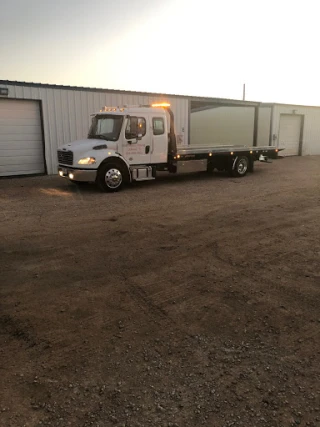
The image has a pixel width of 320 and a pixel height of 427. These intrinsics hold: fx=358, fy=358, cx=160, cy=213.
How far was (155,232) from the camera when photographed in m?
Answer: 6.95

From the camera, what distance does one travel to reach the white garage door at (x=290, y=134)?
85.4 feet

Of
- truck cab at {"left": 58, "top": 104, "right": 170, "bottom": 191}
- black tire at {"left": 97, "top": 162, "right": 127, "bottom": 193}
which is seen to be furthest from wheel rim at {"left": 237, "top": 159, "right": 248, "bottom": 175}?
black tire at {"left": 97, "top": 162, "right": 127, "bottom": 193}

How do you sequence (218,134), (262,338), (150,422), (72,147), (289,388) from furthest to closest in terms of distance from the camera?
1. (218,134)
2. (72,147)
3. (262,338)
4. (289,388)
5. (150,422)

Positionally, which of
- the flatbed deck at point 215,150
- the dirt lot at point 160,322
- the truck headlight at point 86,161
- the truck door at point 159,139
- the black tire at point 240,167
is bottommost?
the dirt lot at point 160,322

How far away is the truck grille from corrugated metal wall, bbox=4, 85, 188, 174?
4.39m

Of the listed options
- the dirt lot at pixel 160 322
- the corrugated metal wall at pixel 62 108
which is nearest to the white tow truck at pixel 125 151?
the dirt lot at pixel 160 322

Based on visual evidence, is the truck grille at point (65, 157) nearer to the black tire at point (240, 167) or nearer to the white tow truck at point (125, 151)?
the white tow truck at point (125, 151)

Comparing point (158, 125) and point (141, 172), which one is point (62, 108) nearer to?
point (158, 125)

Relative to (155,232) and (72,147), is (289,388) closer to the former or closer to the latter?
(155,232)

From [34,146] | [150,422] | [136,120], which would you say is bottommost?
[150,422]

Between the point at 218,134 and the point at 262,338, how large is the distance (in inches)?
1095

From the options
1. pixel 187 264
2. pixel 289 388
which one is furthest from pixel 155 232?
pixel 289 388

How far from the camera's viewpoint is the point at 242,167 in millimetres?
15492

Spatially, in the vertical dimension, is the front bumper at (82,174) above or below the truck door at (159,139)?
below
